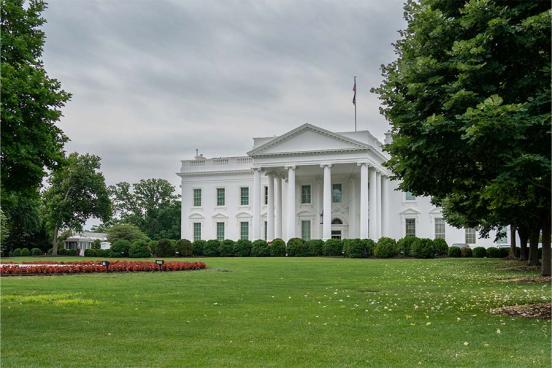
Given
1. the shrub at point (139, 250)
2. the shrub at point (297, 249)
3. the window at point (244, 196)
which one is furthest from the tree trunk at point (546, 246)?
the window at point (244, 196)

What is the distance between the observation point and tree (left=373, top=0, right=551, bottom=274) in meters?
10.2

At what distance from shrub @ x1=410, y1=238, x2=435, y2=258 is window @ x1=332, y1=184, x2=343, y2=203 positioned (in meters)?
15.3

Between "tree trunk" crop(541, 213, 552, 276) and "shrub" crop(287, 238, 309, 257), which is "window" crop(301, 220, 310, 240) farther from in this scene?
"tree trunk" crop(541, 213, 552, 276)

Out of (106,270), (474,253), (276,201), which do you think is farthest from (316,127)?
A: (106,270)

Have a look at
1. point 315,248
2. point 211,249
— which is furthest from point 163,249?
point 315,248

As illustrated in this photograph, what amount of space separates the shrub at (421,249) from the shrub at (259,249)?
1199 centimetres

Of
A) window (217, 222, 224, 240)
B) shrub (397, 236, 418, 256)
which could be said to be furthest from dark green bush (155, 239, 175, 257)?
shrub (397, 236, 418, 256)

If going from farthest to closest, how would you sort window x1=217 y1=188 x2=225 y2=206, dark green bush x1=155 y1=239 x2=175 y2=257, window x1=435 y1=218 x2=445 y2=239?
window x1=217 y1=188 x2=225 y2=206 < window x1=435 y1=218 x2=445 y2=239 < dark green bush x1=155 y1=239 x2=175 y2=257

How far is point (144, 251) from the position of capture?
2035 inches

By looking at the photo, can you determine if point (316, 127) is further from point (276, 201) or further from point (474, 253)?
point (474, 253)

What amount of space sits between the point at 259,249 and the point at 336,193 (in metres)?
13.6

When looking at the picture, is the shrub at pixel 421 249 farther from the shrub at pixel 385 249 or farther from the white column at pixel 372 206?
the white column at pixel 372 206

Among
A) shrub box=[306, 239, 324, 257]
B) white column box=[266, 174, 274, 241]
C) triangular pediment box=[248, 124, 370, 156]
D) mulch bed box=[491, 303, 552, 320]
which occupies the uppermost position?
triangular pediment box=[248, 124, 370, 156]

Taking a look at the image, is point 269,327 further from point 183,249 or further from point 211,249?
point 183,249
